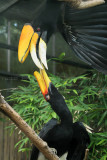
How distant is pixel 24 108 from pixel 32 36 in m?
0.97

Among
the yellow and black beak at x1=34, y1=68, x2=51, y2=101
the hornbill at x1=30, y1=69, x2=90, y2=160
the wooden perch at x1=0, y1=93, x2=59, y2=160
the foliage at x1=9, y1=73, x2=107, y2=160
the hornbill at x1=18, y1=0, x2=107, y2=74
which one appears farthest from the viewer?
the foliage at x1=9, y1=73, x2=107, y2=160

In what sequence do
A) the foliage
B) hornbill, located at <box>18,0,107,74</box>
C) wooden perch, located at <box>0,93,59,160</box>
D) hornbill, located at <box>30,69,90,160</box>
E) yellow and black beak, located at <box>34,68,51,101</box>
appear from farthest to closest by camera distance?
the foliage < hornbill, located at <box>30,69,90,160</box> < hornbill, located at <box>18,0,107,74</box> < yellow and black beak, located at <box>34,68,51,101</box> < wooden perch, located at <box>0,93,59,160</box>

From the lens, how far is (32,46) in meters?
0.72

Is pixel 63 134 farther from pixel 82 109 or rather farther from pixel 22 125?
pixel 22 125

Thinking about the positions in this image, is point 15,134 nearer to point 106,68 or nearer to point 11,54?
point 11,54

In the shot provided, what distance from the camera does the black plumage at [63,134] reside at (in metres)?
1.01

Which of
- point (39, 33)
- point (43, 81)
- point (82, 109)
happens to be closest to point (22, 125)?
point (43, 81)

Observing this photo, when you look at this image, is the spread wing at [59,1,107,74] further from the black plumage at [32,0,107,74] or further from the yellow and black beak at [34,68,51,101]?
the yellow and black beak at [34,68,51,101]

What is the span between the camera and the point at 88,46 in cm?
98

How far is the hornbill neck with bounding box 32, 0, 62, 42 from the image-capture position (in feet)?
2.52

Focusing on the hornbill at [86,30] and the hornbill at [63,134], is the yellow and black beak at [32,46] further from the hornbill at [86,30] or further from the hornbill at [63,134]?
the hornbill at [63,134]

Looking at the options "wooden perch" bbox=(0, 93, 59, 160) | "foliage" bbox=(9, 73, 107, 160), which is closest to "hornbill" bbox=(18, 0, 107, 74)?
"wooden perch" bbox=(0, 93, 59, 160)

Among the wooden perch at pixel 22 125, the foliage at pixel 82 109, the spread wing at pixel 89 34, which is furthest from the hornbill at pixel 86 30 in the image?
the foliage at pixel 82 109

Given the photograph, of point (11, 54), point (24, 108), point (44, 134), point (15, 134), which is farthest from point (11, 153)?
point (44, 134)
